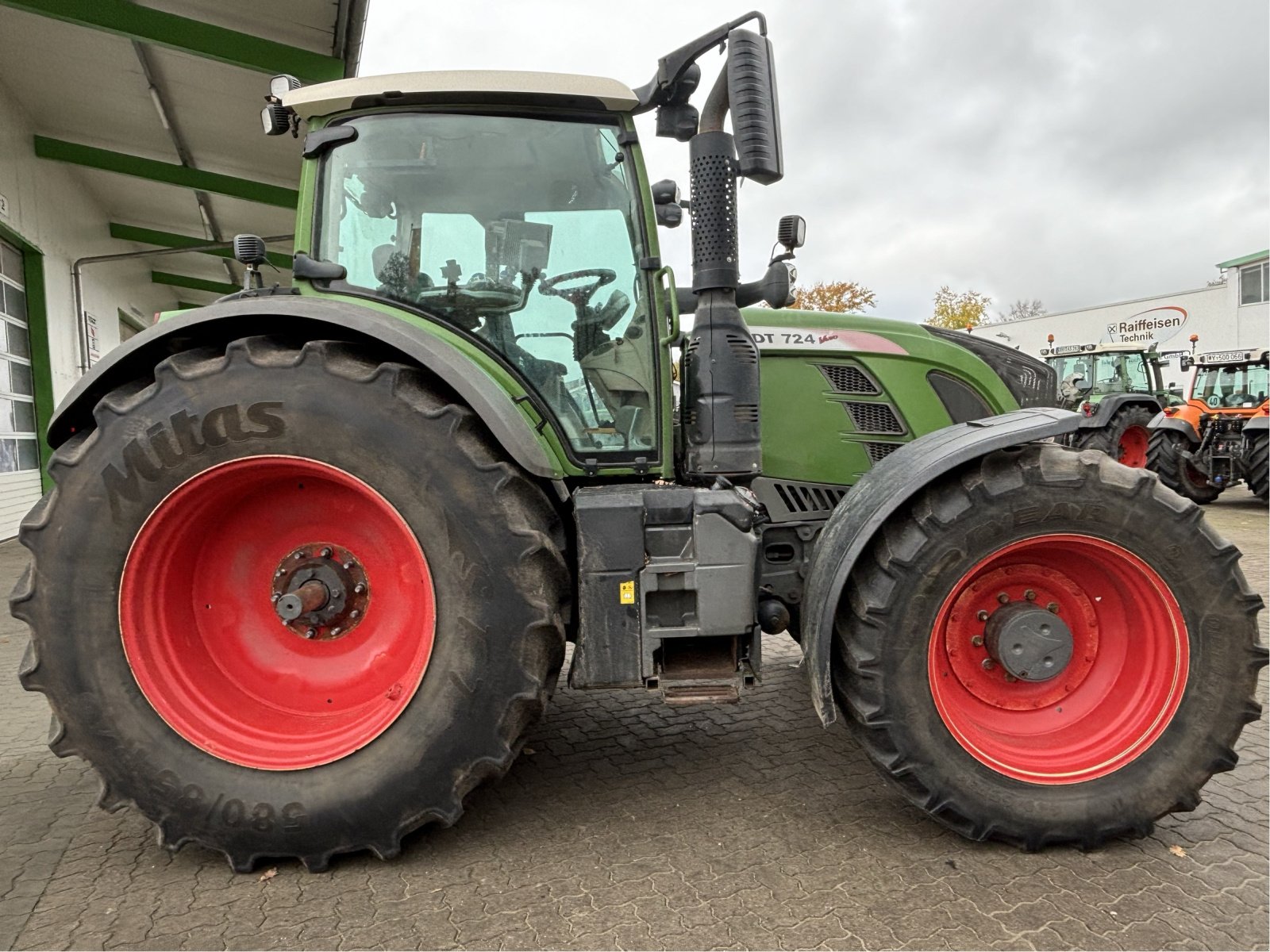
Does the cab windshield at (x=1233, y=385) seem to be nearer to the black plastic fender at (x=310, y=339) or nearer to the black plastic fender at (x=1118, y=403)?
the black plastic fender at (x=1118, y=403)

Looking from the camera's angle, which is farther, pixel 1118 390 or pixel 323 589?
pixel 1118 390

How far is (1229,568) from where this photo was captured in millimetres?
2395

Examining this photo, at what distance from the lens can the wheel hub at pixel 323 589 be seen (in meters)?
2.48

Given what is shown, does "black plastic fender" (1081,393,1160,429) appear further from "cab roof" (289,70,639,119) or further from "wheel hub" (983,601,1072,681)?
"cab roof" (289,70,639,119)

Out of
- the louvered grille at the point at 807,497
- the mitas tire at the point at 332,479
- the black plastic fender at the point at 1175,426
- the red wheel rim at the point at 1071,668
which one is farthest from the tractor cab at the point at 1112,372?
the mitas tire at the point at 332,479

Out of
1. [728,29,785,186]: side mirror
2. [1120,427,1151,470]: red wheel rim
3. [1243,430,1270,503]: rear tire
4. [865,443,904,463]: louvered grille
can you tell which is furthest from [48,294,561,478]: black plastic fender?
[1120,427,1151,470]: red wheel rim

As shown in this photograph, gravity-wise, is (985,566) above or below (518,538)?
below

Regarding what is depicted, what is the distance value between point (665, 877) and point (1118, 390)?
14466mm

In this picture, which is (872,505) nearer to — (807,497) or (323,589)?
(807,497)

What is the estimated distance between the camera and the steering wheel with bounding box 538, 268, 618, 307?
105 inches

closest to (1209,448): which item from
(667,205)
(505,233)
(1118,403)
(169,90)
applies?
(1118,403)

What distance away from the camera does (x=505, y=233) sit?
2660 millimetres

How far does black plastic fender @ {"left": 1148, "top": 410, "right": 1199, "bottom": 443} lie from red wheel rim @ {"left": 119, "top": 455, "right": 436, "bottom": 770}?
12.5 metres

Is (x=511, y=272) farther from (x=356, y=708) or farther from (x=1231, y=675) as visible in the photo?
A: (x=1231, y=675)
